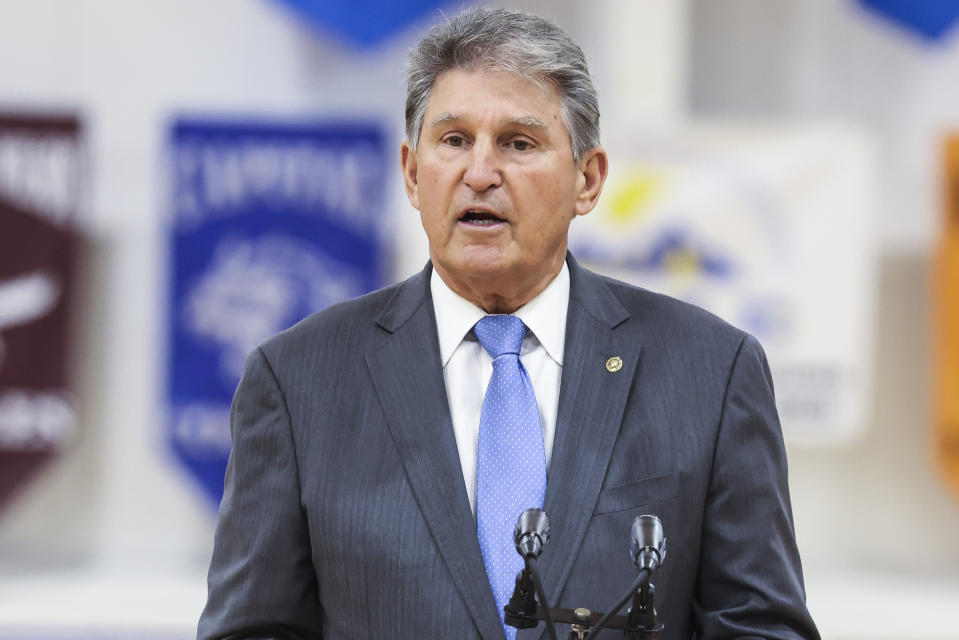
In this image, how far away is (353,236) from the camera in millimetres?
5762

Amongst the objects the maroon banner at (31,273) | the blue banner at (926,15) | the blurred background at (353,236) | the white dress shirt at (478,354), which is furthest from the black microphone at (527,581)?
the blue banner at (926,15)

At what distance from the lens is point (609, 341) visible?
202 cm

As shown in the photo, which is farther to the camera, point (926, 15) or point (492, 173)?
point (926, 15)

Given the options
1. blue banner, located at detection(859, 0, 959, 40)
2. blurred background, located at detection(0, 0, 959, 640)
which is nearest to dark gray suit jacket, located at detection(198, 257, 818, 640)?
blurred background, located at detection(0, 0, 959, 640)

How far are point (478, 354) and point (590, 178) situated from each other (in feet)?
1.14

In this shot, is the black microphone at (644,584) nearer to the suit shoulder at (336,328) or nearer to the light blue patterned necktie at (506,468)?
the light blue patterned necktie at (506,468)

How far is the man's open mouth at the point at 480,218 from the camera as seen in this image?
194 cm

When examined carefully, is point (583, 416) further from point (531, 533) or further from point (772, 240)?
point (772, 240)

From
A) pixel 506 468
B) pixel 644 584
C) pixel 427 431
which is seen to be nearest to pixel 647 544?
pixel 644 584

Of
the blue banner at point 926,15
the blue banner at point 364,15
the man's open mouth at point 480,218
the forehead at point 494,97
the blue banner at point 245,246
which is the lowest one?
the man's open mouth at point 480,218

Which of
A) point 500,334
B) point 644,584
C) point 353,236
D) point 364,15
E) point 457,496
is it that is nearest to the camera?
point 644,584

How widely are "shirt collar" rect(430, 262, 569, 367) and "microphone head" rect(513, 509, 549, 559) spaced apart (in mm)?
445

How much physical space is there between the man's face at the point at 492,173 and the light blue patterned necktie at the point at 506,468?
17 cm

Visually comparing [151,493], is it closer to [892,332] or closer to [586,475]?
[892,332]
